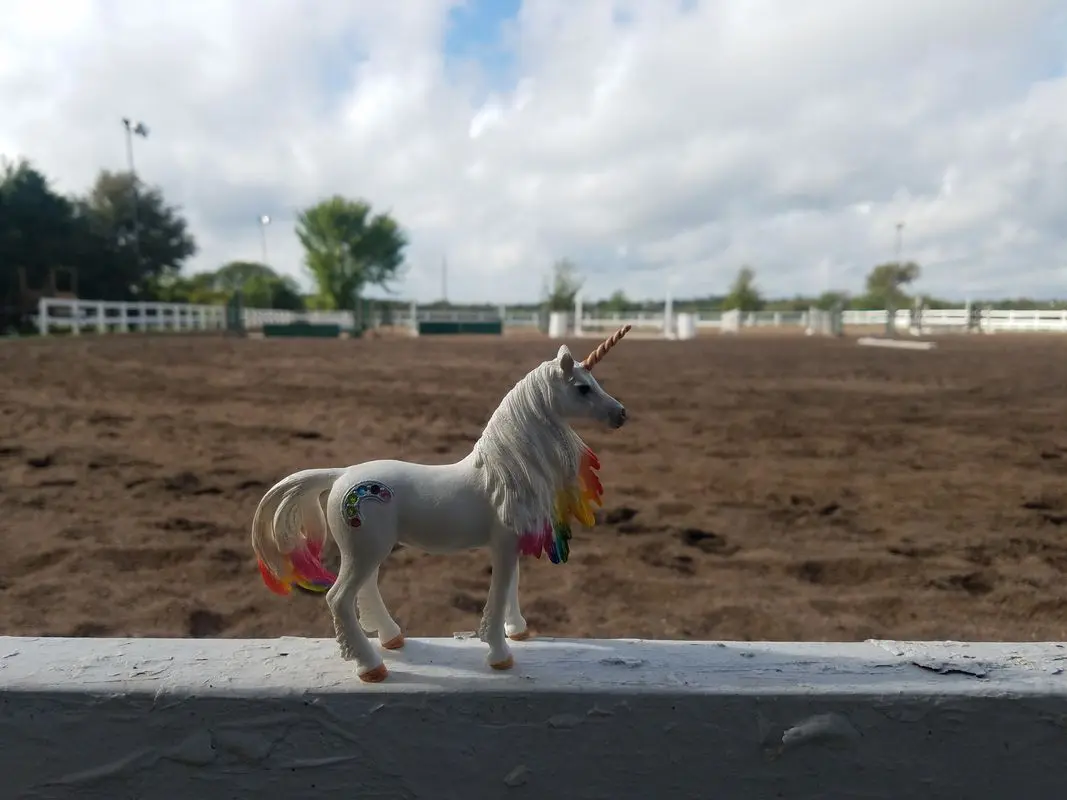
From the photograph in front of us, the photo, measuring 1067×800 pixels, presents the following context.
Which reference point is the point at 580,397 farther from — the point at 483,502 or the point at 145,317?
the point at 145,317

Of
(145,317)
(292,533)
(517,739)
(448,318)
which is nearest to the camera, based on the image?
(517,739)

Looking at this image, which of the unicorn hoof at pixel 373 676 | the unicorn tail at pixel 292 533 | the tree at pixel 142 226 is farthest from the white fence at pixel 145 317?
the unicorn hoof at pixel 373 676

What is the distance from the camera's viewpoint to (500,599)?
1.52 metres

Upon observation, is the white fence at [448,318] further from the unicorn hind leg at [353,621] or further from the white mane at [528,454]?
the unicorn hind leg at [353,621]

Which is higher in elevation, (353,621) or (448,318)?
(448,318)

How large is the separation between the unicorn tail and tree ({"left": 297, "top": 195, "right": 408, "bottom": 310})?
176 feet

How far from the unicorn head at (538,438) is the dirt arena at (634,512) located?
1.44 meters

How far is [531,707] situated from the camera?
1.43 metres

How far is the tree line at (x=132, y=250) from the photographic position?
25.7m

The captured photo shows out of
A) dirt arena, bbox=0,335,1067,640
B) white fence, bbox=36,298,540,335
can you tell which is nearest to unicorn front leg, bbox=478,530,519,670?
dirt arena, bbox=0,335,1067,640

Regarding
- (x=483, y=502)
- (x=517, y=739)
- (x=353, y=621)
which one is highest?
(x=483, y=502)

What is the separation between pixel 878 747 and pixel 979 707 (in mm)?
214

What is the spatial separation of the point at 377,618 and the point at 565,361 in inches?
28.7

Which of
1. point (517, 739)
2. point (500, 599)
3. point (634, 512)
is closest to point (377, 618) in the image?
point (500, 599)
